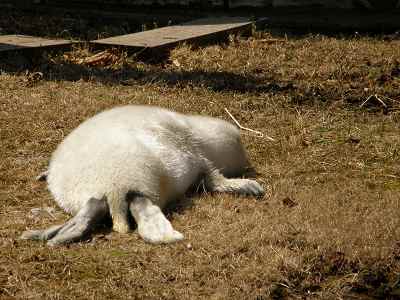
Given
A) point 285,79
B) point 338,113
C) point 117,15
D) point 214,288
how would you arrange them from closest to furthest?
point 214,288 → point 338,113 → point 285,79 → point 117,15

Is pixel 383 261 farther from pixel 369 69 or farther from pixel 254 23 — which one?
pixel 254 23

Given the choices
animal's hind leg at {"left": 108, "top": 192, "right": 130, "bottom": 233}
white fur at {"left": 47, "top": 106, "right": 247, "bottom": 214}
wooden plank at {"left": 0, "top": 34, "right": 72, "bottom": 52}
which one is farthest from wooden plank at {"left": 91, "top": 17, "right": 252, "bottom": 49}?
animal's hind leg at {"left": 108, "top": 192, "right": 130, "bottom": 233}

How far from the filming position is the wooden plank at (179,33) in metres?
8.81

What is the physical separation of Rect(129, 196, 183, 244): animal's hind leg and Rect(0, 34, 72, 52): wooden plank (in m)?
4.84

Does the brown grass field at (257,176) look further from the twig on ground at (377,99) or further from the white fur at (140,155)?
the white fur at (140,155)

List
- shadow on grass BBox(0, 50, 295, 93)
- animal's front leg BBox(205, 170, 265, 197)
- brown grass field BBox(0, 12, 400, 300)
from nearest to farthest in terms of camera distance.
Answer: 1. brown grass field BBox(0, 12, 400, 300)
2. animal's front leg BBox(205, 170, 265, 197)
3. shadow on grass BBox(0, 50, 295, 93)

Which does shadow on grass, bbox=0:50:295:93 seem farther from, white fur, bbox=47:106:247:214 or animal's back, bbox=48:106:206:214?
animal's back, bbox=48:106:206:214

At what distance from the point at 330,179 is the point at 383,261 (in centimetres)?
145

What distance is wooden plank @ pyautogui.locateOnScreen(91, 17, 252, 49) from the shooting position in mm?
8812

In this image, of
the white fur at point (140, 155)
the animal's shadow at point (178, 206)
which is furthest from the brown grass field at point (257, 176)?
the white fur at point (140, 155)

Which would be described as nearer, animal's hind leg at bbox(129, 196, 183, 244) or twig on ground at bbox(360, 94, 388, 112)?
animal's hind leg at bbox(129, 196, 183, 244)

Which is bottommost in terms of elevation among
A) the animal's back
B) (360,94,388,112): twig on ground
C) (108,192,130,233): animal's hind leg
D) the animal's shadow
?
the animal's shadow

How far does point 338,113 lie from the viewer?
675cm

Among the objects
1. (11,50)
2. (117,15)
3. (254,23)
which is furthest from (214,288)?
(117,15)
